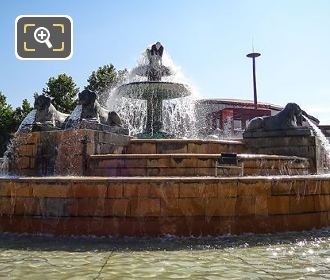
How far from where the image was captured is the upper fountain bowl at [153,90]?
14.0 m

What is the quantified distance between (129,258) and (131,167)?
11.5ft

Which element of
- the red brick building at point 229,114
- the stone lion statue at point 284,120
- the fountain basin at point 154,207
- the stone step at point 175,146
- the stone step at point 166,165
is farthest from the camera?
the red brick building at point 229,114

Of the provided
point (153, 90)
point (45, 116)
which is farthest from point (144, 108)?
point (45, 116)

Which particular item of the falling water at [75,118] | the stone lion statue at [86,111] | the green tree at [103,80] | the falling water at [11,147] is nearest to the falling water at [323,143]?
the stone lion statue at [86,111]

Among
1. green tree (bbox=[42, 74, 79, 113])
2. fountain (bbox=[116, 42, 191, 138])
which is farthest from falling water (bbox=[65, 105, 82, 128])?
green tree (bbox=[42, 74, 79, 113])

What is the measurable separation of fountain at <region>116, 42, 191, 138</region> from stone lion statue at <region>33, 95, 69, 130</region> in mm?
4152

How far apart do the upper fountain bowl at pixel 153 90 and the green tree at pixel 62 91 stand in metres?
16.8

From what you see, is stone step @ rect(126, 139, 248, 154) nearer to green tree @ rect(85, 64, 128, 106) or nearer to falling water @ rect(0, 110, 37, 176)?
falling water @ rect(0, 110, 37, 176)

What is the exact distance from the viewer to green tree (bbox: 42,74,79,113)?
1200 inches

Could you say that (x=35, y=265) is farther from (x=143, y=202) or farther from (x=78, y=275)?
(x=143, y=202)

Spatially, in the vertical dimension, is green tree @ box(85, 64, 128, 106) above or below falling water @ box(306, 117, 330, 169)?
above

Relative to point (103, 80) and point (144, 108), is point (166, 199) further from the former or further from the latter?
point (103, 80)

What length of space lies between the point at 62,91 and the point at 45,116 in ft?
71.2

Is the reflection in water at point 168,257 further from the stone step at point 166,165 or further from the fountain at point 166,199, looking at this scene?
the stone step at point 166,165
